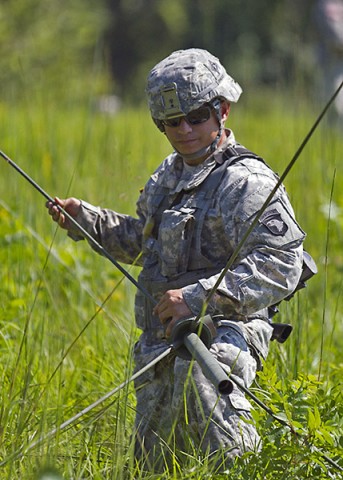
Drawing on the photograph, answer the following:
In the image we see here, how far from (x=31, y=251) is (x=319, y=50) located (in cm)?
900

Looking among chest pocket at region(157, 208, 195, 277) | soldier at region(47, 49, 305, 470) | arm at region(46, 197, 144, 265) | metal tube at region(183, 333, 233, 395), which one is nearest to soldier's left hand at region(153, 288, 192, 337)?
soldier at region(47, 49, 305, 470)

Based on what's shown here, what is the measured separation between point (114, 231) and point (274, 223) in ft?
2.25

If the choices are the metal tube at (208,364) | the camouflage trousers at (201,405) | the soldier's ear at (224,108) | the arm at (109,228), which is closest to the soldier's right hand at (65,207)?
the arm at (109,228)

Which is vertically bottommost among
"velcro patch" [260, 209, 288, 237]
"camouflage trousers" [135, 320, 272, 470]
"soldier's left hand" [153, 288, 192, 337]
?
"camouflage trousers" [135, 320, 272, 470]

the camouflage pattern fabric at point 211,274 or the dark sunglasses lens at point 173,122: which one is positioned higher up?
the dark sunglasses lens at point 173,122

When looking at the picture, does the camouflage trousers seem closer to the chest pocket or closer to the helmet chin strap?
the chest pocket

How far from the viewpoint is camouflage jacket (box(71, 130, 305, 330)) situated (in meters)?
3.18

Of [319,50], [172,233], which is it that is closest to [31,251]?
[172,233]

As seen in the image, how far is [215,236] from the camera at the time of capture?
3357 millimetres

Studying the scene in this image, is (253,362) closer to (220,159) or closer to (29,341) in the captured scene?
(220,159)

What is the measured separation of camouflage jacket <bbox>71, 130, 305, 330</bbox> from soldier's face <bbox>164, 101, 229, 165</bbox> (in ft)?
0.17

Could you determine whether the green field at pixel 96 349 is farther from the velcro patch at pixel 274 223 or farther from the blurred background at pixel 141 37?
the blurred background at pixel 141 37

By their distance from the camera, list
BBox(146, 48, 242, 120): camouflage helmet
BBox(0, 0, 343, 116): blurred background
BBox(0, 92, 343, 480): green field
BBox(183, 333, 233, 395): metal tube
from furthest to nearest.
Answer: BBox(0, 0, 343, 116): blurred background < BBox(146, 48, 242, 120): camouflage helmet < BBox(0, 92, 343, 480): green field < BBox(183, 333, 233, 395): metal tube

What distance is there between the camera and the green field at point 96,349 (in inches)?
115
